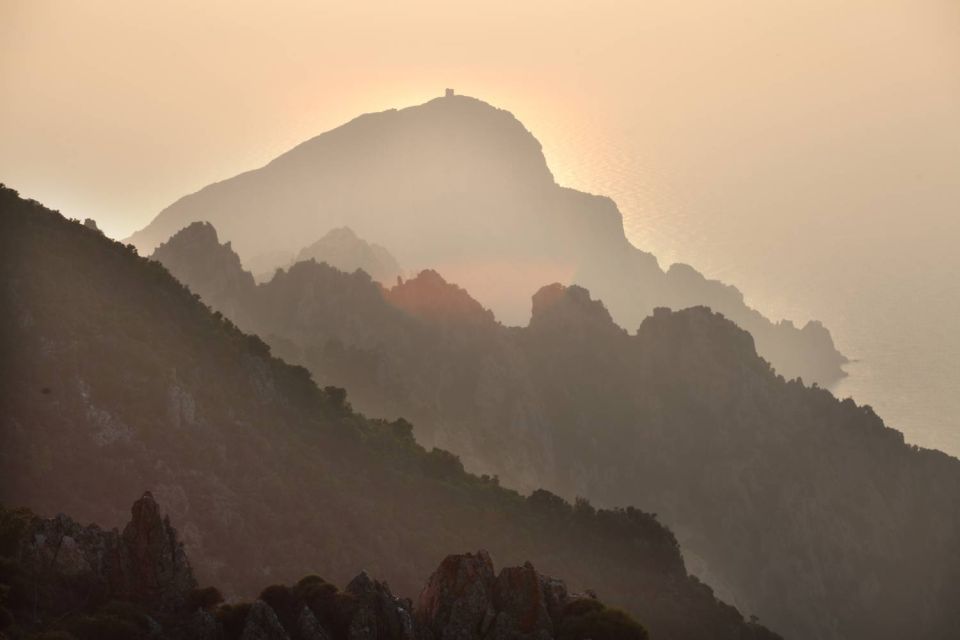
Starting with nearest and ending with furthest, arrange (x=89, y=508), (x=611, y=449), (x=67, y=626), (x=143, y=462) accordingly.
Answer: (x=67, y=626) → (x=89, y=508) → (x=143, y=462) → (x=611, y=449)

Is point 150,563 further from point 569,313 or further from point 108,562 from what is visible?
point 569,313

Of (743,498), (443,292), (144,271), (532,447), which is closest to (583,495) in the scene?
(532,447)

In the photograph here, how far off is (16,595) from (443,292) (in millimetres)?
124393

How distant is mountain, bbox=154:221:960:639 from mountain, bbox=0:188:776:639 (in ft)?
126

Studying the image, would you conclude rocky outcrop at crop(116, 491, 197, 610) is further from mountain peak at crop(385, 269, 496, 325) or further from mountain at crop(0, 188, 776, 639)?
mountain peak at crop(385, 269, 496, 325)

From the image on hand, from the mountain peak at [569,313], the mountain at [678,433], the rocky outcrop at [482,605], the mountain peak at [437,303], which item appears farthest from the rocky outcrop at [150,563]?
the mountain peak at [569,313]

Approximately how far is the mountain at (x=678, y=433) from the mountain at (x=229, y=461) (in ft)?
126

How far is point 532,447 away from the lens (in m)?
155

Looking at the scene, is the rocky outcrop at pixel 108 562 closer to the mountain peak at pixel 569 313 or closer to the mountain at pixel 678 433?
the mountain at pixel 678 433

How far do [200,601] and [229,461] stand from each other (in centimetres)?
3180

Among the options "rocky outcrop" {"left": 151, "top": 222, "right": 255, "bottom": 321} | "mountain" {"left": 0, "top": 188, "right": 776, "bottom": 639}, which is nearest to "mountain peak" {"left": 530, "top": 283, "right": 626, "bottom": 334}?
"rocky outcrop" {"left": 151, "top": 222, "right": 255, "bottom": 321}

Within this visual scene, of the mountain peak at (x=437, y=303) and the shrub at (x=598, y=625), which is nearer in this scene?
the shrub at (x=598, y=625)

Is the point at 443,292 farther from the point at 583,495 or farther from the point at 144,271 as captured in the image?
the point at 144,271

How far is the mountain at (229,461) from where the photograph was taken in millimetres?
Answer: 74750
